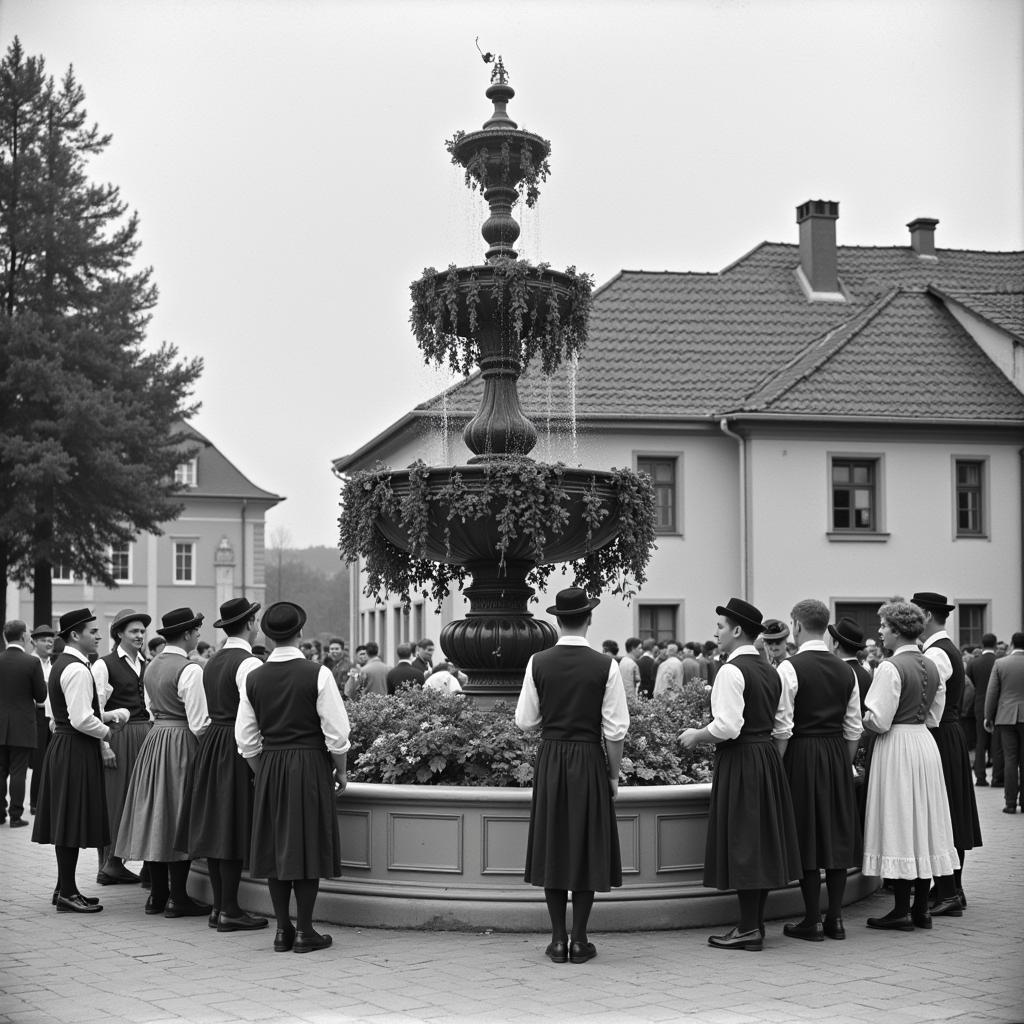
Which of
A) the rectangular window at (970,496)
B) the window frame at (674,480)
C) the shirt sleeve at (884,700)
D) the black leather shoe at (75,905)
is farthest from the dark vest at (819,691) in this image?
the rectangular window at (970,496)

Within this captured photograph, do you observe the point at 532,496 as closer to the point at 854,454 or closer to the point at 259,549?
the point at 854,454

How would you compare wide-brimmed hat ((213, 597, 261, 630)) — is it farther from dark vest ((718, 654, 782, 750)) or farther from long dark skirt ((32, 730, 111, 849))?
dark vest ((718, 654, 782, 750))

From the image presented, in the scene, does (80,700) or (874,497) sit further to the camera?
(874,497)

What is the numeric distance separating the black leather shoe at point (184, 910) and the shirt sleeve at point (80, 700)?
1263mm

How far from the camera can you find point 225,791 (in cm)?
884

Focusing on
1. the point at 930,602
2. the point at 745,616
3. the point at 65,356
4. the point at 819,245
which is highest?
the point at 819,245

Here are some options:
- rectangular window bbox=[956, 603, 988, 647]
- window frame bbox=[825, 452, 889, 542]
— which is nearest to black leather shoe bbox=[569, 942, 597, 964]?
window frame bbox=[825, 452, 889, 542]

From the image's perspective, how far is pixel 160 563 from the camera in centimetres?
6009

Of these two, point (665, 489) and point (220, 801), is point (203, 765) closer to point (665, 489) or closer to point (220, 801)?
point (220, 801)

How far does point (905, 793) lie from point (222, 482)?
56.5 metres

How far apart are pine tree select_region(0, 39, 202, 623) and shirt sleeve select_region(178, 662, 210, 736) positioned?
21.0 meters

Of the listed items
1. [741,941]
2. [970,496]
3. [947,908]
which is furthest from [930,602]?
[970,496]

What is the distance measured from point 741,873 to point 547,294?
176 inches

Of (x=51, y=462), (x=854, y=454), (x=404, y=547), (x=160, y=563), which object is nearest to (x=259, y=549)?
(x=160, y=563)
